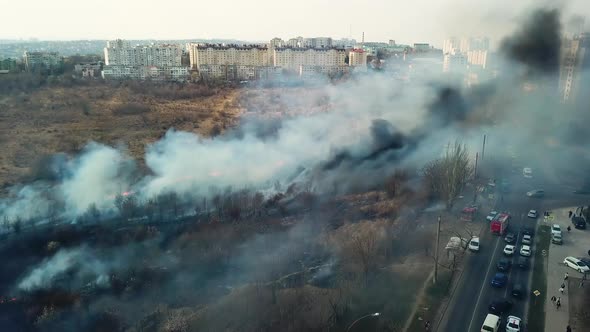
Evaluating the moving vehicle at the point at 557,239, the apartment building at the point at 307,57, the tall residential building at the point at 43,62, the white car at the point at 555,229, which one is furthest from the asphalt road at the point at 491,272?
the tall residential building at the point at 43,62

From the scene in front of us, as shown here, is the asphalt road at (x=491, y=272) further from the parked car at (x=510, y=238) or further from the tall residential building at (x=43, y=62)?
the tall residential building at (x=43, y=62)

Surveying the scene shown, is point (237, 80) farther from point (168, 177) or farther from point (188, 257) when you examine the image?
point (188, 257)

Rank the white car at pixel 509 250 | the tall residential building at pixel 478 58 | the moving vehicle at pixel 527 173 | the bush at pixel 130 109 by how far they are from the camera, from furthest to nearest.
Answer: the tall residential building at pixel 478 58, the bush at pixel 130 109, the moving vehicle at pixel 527 173, the white car at pixel 509 250

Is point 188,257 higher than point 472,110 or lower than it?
lower

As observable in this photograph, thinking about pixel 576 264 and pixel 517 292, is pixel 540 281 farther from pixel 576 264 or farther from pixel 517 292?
pixel 576 264

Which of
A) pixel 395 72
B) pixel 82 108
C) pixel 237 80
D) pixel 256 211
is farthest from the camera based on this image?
pixel 237 80

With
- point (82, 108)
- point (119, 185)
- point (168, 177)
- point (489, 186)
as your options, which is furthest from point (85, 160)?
point (489, 186)

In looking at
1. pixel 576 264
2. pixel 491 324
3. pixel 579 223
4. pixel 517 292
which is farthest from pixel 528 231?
pixel 491 324

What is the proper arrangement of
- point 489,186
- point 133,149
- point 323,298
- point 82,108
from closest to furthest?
point 323,298 → point 489,186 → point 133,149 → point 82,108
